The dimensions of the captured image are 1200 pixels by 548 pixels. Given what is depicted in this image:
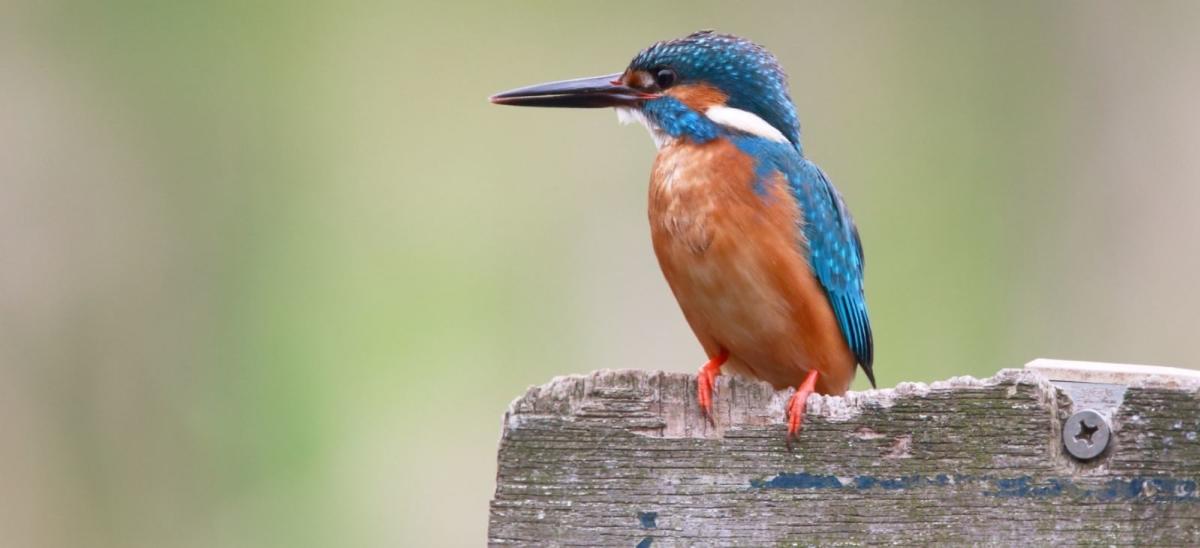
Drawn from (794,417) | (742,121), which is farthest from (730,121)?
(794,417)

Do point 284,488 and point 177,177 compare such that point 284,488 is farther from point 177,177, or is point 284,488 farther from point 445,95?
point 445,95

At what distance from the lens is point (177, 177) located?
5066mm

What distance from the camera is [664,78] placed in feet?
11.2

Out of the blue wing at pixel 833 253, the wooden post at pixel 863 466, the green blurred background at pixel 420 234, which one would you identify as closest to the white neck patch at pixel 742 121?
the blue wing at pixel 833 253

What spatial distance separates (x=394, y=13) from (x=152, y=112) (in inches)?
41.1

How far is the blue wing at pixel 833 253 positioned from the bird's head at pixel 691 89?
17cm

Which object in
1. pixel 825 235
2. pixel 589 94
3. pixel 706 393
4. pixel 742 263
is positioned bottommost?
pixel 706 393

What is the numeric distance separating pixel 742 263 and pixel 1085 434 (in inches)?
44.5

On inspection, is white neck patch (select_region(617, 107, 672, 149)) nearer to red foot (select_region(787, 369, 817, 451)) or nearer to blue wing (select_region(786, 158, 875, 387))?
blue wing (select_region(786, 158, 875, 387))

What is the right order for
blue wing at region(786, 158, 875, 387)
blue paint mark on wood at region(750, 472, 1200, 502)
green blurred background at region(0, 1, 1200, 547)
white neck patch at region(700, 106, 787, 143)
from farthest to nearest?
1. green blurred background at region(0, 1, 1200, 547)
2. white neck patch at region(700, 106, 787, 143)
3. blue wing at region(786, 158, 875, 387)
4. blue paint mark on wood at region(750, 472, 1200, 502)

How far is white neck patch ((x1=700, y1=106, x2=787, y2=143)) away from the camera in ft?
11.0

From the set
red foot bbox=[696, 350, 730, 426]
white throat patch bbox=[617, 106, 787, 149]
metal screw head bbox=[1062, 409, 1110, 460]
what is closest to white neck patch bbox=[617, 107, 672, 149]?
white throat patch bbox=[617, 106, 787, 149]

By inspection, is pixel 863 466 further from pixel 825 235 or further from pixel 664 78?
pixel 664 78

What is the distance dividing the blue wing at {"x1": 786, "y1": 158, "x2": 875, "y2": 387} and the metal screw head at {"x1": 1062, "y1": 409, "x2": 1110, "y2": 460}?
115 centimetres
